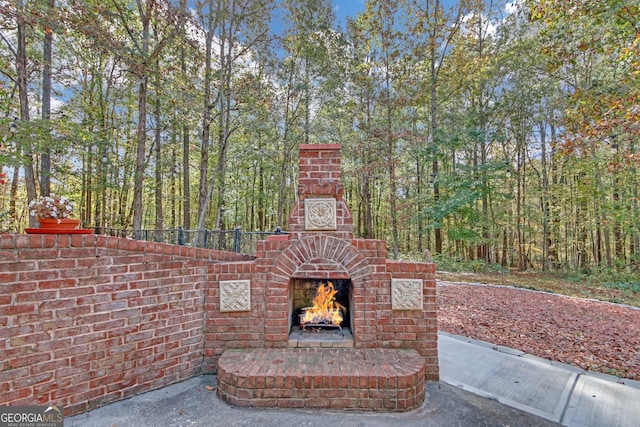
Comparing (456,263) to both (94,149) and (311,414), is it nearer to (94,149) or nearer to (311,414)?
(311,414)

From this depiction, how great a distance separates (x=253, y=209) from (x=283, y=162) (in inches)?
244

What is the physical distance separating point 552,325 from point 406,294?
3.27 m

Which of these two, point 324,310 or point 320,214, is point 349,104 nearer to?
point 320,214

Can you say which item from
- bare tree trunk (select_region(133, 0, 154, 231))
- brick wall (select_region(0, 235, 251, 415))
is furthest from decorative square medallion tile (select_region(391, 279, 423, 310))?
bare tree trunk (select_region(133, 0, 154, 231))

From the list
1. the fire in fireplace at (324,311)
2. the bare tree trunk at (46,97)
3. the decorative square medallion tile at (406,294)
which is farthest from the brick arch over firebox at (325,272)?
the bare tree trunk at (46,97)

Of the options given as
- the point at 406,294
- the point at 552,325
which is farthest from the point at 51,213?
the point at 552,325

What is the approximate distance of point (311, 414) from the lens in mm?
2178

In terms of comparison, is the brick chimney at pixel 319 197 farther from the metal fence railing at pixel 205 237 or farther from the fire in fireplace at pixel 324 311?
the metal fence railing at pixel 205 237

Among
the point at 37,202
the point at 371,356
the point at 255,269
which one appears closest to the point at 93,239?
the point at 37,202

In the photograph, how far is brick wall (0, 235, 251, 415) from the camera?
184 centimetres

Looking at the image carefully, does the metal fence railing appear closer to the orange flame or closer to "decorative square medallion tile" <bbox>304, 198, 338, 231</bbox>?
the orange flame

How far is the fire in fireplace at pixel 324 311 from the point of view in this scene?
3142mm

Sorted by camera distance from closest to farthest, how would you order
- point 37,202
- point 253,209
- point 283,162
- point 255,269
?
point 37,202, point 255,269, point 283,162, point 253,209

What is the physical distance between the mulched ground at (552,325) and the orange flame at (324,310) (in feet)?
6.39
